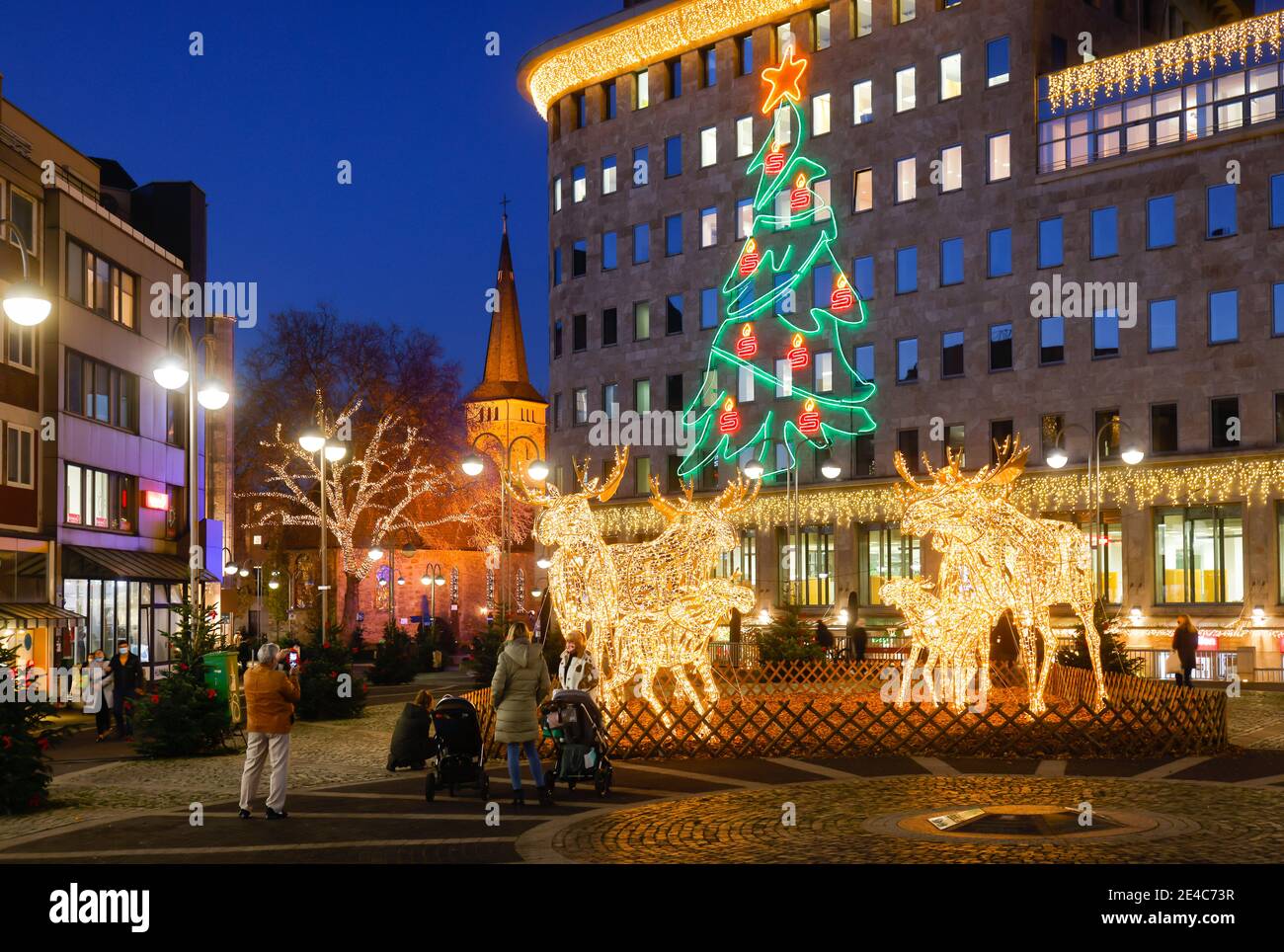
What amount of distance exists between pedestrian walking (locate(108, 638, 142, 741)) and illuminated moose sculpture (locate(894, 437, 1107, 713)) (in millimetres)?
14778

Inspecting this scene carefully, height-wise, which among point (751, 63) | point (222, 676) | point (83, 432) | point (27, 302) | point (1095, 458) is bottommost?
point (222, 676)

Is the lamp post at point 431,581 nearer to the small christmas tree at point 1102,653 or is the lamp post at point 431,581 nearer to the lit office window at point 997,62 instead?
the lit office window at point 997,62

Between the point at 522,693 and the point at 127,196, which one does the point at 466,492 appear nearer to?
the point at 127,196

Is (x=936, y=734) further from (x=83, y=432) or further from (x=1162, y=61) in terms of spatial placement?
(x=1162, y=61)

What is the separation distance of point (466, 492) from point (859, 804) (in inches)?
2318

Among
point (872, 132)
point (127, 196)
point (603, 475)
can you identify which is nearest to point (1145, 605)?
point (872, 132)

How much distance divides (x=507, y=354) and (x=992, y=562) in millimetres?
98106

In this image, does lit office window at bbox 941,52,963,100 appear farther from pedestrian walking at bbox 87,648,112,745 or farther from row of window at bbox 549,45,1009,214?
pedestrian walking at bbox 87,648,112,745

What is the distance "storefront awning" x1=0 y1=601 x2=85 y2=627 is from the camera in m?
33.5

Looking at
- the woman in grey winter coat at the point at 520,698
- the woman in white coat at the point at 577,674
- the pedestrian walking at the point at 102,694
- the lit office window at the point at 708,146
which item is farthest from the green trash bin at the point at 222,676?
the lit office window at the point at 708,146

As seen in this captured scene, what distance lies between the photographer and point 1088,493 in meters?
51.9

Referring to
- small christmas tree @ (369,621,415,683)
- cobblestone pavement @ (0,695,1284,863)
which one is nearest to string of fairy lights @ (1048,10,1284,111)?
small christmas tree @ (369,621,415,683)

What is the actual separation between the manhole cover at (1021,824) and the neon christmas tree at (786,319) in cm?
4489

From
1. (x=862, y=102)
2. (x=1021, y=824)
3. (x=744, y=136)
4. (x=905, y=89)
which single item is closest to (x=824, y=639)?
(x=1021, y=824)
